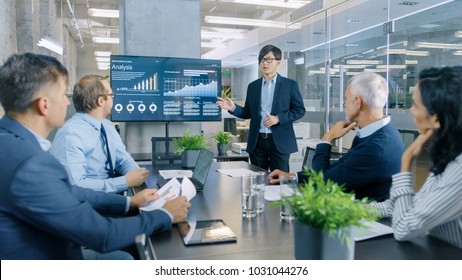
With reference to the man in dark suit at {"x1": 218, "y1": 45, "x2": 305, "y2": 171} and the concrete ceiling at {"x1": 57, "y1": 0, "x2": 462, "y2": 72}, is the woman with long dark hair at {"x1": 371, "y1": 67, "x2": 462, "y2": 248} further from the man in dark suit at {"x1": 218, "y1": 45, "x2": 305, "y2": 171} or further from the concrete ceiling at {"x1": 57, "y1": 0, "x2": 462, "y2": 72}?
the concrete ceiling at {"x1": 57, "y1": 0, "x2": 462, "y2": 72}

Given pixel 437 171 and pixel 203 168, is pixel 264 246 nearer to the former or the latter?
pixel 437 171

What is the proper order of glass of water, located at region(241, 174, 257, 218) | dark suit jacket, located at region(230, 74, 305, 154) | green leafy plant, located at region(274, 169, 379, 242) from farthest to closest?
dark suit jacket, located at region(230, 74, 305, 154)
glass of water, located at region(241, 174, 257, 218)
green leafy plant, located at region(274, 169, 379, 242)

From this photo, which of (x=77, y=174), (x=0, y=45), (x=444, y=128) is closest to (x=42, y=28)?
(x=0, y=45)

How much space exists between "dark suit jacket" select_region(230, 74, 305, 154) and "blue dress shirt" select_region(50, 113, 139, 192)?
134cm

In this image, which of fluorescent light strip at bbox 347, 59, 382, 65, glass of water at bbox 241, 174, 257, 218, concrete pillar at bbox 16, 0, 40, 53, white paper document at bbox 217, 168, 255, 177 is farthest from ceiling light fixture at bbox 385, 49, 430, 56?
concrete pillar at bbox 16, 0, 40, 53

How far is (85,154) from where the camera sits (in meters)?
2.05

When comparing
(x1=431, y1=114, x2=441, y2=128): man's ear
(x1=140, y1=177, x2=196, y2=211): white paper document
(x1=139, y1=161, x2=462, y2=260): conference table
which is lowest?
(x1=139, y1=161, x2=462, y2=260): conference table

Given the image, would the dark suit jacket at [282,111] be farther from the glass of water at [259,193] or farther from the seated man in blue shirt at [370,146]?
the glass of water at [259,193]

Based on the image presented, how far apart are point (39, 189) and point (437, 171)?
1.17 meters

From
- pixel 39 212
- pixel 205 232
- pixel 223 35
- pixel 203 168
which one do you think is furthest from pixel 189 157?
pixel 223 35

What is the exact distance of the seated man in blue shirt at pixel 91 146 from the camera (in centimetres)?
194

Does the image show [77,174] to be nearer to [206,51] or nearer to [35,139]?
[35,139]

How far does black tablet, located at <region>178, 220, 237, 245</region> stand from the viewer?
3.86 ft

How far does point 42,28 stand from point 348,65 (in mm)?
5921
